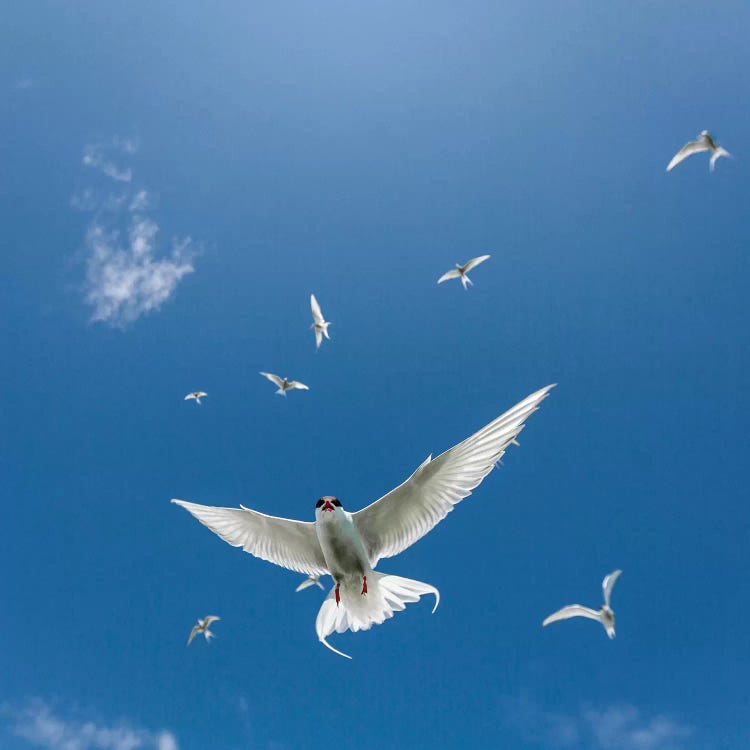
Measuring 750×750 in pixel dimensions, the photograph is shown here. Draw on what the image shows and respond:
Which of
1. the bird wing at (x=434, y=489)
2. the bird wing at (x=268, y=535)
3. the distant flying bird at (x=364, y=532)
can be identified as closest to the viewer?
the bird wing at (x=434, y=489)

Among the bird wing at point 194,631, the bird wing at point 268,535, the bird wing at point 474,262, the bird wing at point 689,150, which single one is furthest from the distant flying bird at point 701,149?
the bird wing at point 194,631

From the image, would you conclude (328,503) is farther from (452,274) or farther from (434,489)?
(452,274)

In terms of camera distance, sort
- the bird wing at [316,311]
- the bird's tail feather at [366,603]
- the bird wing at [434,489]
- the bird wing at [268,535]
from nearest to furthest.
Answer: the bird wing at [434,489], the bird's tail feather at [366,603], the bird wing at [268,535], the bird wing at [316,311]

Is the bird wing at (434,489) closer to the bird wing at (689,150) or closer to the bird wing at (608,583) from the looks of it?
the bird wing at (608,583)

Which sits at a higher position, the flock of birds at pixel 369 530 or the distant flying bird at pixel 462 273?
the distant flying bird at pixel 462 273

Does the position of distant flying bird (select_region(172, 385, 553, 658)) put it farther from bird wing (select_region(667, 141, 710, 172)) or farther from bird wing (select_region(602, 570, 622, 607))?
bird wing (select_region(667, 141, 710, 172))

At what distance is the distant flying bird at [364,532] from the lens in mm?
11859

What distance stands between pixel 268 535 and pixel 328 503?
188 centimetres

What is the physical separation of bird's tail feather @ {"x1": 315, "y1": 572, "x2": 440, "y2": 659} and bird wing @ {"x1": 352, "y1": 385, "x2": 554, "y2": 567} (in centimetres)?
50

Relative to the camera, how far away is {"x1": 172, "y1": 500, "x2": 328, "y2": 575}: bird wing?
13.4 m

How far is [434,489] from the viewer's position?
481 inches

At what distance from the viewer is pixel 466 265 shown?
22.6 m

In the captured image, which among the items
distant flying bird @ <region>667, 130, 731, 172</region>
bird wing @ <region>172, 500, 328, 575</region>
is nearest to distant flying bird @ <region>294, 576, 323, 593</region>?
bird wing @ <region>172, 500, 328, 575</region>

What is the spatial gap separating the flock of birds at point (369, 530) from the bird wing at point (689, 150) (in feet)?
33.1
